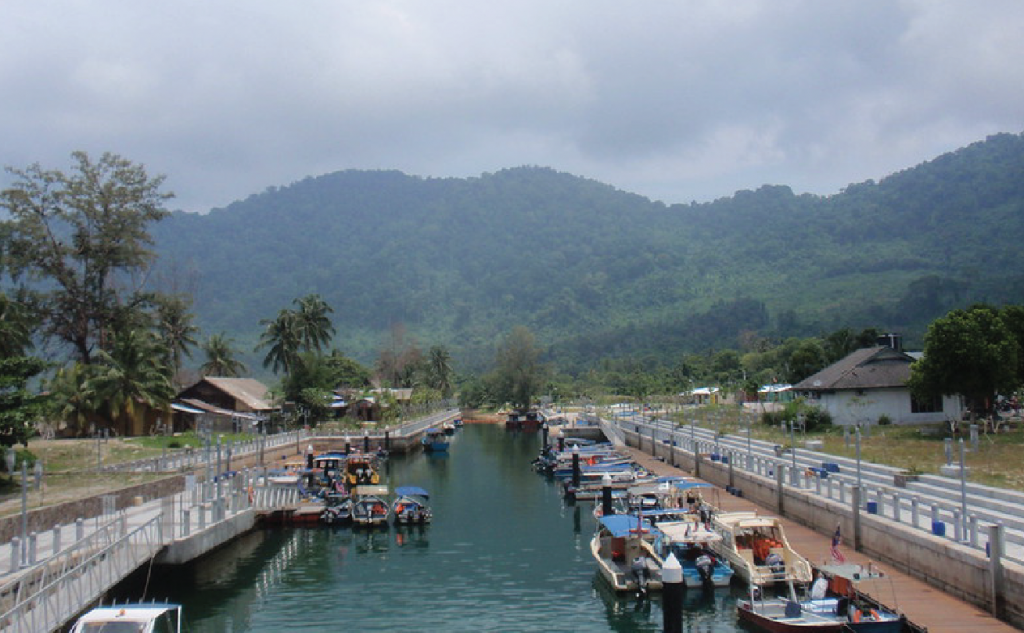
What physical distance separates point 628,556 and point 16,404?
24.1m

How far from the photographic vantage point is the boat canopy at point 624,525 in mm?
30094

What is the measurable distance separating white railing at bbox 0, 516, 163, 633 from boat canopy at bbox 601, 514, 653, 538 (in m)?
15.9

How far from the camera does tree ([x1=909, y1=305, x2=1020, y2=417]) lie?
160ft

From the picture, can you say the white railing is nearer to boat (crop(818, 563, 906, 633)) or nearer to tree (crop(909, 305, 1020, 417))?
boat (crop(818, 563, 906, 633))

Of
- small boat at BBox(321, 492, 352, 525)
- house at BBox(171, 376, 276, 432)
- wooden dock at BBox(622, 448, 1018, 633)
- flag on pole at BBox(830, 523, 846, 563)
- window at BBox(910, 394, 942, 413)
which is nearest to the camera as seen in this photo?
wooden dock at BBox(622, 448, 1018, 633)

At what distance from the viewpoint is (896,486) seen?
32344 mm

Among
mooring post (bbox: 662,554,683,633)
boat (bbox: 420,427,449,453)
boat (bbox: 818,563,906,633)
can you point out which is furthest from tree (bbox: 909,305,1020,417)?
boat (bbox: 420,427,449,453)

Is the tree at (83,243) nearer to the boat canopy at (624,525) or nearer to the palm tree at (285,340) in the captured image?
the palm tree at (285,340)

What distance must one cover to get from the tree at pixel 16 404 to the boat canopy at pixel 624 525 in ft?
74.2

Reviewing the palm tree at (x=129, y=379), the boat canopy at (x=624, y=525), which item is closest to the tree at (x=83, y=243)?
the palm tree at (x=129, y=379)

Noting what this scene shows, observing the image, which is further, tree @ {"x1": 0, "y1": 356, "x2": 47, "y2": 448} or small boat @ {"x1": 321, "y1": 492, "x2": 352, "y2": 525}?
small boat @ {"x1": 321, "y1": 492, "x2": 352, "y2": 525}

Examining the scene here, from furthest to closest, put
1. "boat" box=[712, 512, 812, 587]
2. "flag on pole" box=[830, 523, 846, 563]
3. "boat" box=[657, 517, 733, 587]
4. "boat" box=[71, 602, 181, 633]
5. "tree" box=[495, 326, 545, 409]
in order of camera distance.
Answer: "tree" box=[495, 326, 545, 409] → "boat" box=[657, 517, 733, 587] → "boat" box=[712, 512, 812, 587] → "flag on pole" box=[830, 523, 846, 563] → "boat" box=[71, 602, 181, 633]

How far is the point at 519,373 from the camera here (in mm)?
149750

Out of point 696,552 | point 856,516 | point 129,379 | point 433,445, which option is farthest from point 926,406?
point 129,379
